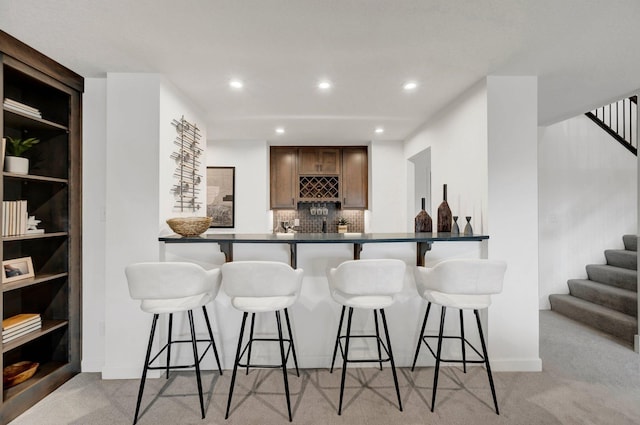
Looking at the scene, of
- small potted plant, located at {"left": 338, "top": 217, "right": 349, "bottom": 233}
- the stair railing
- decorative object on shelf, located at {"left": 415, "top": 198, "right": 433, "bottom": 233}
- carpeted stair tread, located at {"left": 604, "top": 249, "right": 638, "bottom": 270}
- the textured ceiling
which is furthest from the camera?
small potted plant, located at {"left": 338, "top": 217, "right": 349, "bottom": 233}

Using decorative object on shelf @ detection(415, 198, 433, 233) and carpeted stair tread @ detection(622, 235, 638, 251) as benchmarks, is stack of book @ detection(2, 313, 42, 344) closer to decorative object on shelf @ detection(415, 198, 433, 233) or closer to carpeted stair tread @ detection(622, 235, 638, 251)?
decorative object on shelf @ detection(415, 198, 433, 233)

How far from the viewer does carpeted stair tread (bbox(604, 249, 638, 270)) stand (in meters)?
3.90

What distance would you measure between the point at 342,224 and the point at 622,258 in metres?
3.71

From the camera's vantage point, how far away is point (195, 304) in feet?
6.94

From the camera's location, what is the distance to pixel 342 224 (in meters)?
5.56

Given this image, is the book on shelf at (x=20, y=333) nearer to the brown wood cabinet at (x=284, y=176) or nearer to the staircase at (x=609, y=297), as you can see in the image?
the brown wood cabinet at (x=284, y=176)

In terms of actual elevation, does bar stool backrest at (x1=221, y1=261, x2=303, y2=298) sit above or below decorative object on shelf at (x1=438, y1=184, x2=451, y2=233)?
below

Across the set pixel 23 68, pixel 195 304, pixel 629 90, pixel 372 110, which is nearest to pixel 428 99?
pixel 372 110

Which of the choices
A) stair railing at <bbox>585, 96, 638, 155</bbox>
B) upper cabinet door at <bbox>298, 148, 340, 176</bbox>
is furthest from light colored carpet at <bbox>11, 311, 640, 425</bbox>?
upper cabinet door at <bbox>298, 148, 340, 176</bbox>

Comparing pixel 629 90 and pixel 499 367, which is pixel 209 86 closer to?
pixel 499 367

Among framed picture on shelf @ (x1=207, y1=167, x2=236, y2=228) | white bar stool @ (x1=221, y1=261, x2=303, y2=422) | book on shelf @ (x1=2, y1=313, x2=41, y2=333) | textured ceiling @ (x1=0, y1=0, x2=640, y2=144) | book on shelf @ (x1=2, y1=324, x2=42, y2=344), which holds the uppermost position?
textured ceiling @ (x1=0, y1=0, x2=640, y2=144)

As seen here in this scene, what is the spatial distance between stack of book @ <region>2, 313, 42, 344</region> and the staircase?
16.8 ft

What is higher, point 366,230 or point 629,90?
point 629,90

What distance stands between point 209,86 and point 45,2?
4.04 ft
